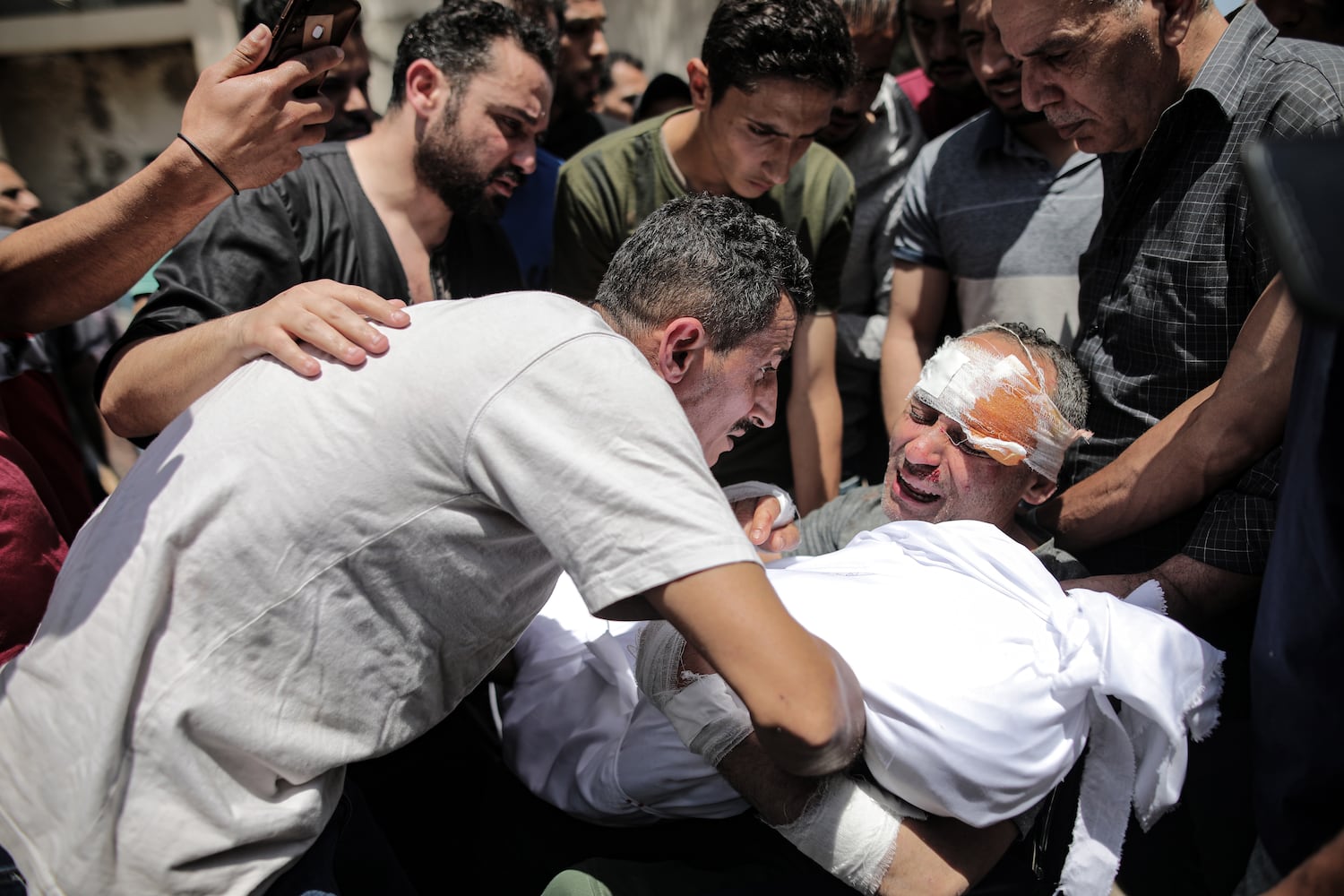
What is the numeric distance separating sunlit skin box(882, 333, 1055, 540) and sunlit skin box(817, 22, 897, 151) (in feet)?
5.21

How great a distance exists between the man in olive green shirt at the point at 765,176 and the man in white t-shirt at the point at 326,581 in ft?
5.65

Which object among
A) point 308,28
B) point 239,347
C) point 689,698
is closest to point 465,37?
point 308,28

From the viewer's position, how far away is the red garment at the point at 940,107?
4.16 m

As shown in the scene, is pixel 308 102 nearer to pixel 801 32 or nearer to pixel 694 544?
pixel 694 544

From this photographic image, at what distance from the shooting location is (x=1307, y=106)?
2.19 m

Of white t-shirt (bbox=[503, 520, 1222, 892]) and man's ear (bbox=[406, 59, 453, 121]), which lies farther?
man's ear (bbox=[406, 59, 453, 121])

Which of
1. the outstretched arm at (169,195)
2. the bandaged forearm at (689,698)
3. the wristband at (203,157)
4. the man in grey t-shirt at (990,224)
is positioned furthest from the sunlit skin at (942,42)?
the bandaged forearm at (689,698)

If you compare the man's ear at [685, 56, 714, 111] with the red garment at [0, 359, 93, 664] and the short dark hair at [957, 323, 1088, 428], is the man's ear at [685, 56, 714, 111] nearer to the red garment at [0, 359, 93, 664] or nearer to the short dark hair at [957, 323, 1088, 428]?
the short dark hair at [957, 323, 1088, 428]

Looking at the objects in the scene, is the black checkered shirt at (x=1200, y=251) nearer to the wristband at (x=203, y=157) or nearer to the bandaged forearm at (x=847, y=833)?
the bandaged forearm at (x=847, y=833)

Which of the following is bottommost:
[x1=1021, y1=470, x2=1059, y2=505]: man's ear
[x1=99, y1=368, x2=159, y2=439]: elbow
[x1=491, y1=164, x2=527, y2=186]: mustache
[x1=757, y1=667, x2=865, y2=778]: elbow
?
[x1=1021, y1=470, x2=1059, y2=505]: man's ear

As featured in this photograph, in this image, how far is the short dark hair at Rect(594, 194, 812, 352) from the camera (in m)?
2.04

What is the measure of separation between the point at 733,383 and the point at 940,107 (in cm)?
276

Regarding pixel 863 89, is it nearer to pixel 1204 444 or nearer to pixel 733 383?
pixel 1204 444

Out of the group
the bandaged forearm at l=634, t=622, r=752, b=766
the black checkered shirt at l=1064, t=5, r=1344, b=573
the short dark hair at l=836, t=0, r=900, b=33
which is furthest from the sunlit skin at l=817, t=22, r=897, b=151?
the bandaged forearm at l=634, t=622, r=752, b=766
